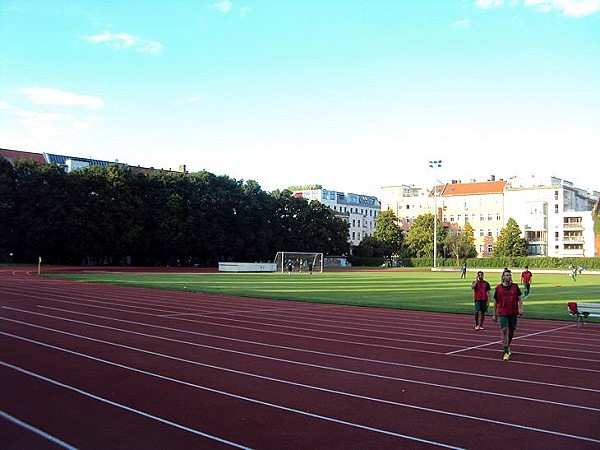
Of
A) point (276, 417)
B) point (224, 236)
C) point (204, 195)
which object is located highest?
point (204, 195)

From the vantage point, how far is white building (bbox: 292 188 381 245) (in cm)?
13300

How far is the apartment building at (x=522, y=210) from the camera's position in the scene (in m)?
103

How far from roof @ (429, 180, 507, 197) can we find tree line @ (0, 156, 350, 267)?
137ft

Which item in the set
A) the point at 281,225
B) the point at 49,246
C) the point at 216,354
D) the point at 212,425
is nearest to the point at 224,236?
the point at 281,225

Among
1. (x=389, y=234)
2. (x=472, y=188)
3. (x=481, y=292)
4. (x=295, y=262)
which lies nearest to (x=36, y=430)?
(x=481, y=292)

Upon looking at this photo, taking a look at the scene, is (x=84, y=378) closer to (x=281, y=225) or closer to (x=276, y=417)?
(x=276, y=417)

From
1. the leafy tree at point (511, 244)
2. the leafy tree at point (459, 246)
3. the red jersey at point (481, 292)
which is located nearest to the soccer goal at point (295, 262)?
the leafy tree at point (459, 246)

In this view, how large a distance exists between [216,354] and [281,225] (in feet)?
248

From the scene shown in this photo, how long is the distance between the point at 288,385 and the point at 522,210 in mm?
107588

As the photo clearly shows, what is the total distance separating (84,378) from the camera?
29.8ft

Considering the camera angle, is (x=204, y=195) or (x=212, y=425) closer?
(x=212, y=425)

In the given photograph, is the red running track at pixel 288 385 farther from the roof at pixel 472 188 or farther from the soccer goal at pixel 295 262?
the roof at pixel 472 188

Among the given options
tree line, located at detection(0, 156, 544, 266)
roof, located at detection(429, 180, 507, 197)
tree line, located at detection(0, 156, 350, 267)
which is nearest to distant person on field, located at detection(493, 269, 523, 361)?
tree line, located at detection(0, 156, 544, 266)

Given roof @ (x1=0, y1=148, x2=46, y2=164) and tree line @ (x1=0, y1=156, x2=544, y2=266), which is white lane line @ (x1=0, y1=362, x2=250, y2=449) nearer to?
tree line @ (x1=0, y1=156, x2=544, y2=266)
